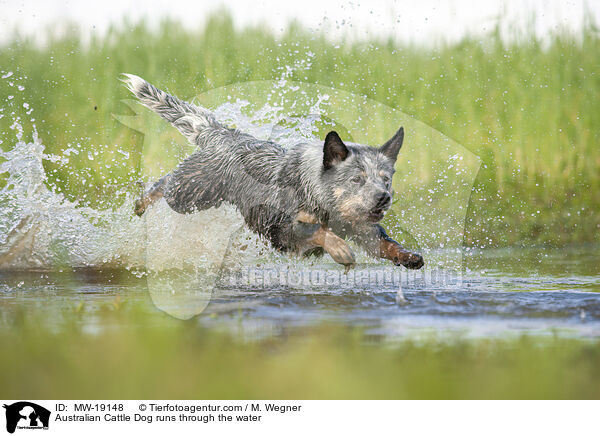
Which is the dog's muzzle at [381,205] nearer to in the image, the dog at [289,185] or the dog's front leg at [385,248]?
the dog at [289,185]

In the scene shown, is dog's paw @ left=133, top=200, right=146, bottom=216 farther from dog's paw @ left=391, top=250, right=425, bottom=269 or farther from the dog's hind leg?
dog's paw @ left=391, top=250, right=425, bottom=269

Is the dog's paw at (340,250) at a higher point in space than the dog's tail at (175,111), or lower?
lower

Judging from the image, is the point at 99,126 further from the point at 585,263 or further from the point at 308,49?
the point at 585,263

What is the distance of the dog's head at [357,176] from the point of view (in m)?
5.28

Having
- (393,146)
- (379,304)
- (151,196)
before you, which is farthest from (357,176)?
(151,196)

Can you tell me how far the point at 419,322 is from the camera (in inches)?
173

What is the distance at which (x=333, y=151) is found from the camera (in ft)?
17.7

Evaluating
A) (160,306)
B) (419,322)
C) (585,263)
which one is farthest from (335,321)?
(585,263)

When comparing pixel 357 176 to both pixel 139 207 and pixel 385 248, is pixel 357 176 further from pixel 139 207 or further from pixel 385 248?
pixel 139 207

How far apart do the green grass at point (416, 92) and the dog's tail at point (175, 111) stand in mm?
1968

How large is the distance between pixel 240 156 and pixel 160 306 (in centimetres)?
190
